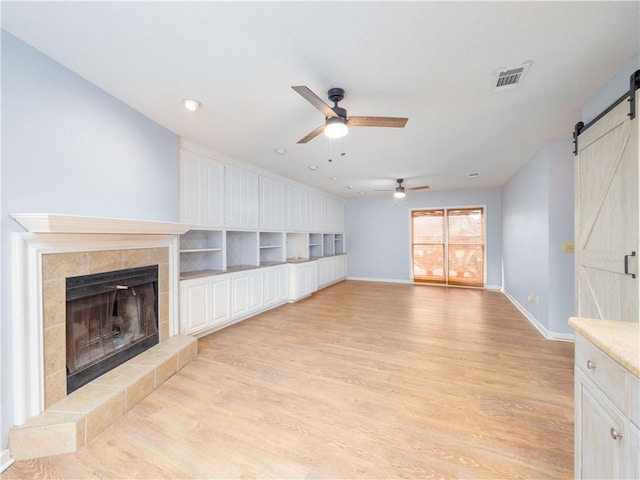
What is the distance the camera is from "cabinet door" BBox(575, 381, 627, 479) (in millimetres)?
951

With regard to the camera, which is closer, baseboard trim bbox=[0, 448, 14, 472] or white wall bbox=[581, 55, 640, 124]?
baseboard trim bbox=[0, 448, 14, 472]

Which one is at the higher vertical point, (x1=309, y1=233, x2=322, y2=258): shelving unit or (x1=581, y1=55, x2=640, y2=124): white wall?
(x1=581, y1=55, x2=640, y2=124): white wall

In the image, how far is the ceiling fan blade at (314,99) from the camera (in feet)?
5.61

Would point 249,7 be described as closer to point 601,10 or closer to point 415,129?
point 601,10

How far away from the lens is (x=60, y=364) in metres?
1.86

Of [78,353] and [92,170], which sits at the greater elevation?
[92,170]

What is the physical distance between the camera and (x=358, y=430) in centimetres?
180

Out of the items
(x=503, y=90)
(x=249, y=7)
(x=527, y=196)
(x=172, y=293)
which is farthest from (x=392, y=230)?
(x=249, y=7)

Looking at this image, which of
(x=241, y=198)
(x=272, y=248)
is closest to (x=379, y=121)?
(x=241, y=198)

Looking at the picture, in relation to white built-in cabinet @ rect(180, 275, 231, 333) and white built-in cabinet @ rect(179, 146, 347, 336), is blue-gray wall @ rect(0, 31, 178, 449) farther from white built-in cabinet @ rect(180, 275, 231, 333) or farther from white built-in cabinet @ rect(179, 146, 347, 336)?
white built-in cabinet @ rect(180, 275, 231, 333)

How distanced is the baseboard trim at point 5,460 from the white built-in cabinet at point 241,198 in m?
2.91

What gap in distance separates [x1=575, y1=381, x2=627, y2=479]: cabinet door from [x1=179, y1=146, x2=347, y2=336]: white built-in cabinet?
3487 millimetres

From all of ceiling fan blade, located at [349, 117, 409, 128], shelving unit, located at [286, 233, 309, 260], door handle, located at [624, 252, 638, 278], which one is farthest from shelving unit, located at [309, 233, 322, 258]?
door handle, located at [624, 252, 638, 278]

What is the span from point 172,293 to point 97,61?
2.23 meters
